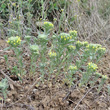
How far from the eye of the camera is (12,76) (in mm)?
1993

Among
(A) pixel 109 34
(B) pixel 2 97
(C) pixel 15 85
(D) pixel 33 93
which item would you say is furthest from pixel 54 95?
(A) pixel 109 34

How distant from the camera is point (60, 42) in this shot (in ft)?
5.79

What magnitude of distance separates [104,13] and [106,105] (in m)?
3.77

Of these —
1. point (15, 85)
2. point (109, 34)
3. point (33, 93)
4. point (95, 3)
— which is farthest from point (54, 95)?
point (95, 3)

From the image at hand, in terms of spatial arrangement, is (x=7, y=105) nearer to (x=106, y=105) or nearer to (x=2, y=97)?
(x=2, y=97)

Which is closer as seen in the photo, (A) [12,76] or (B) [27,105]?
(B) [27,105]

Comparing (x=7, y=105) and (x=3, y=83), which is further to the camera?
(x=7, y=105)

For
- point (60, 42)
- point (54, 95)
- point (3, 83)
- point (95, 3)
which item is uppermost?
point (95, 3)

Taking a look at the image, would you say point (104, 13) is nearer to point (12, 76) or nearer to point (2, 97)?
point (12, 76)

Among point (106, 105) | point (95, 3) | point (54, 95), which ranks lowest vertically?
point (106, 105)

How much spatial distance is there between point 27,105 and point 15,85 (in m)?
0.33

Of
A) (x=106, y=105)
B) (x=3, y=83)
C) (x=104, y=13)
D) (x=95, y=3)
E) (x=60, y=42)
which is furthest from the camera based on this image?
(x=104, y=13)

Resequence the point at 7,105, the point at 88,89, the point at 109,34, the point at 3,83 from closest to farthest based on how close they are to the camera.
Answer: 1. the point at 3,83
2. the point at 7,105
3. the point at 88,89
4. the point at 109,34

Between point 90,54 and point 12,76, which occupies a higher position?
point 90,54
